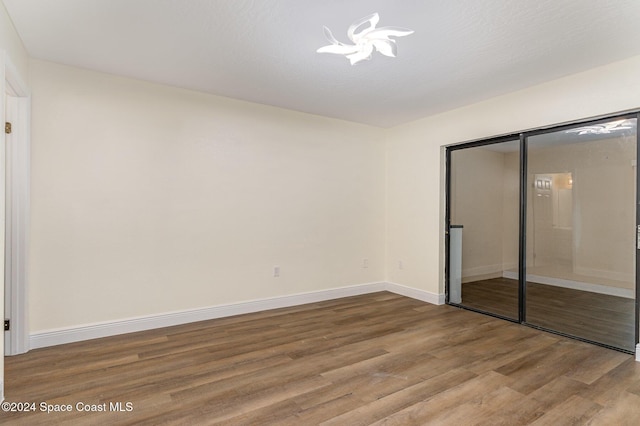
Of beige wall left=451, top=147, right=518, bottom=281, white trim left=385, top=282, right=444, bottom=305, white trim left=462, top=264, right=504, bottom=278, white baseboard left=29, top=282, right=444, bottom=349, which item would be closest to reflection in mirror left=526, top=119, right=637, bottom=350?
beige wall left=451, top=147, right=518, bottom=281

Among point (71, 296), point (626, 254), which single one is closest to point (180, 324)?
point (71, 296)

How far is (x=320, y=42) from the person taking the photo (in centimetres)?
260

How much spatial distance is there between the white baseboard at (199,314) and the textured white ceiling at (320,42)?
2491mm

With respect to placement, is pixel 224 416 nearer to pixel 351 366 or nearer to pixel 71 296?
pixel 351 366

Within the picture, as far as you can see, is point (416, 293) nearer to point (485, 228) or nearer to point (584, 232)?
point (485, 228)

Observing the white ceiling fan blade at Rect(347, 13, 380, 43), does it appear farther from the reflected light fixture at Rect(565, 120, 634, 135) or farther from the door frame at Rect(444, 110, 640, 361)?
the reflected light fixture at Rect(565, 120, 634, 135)

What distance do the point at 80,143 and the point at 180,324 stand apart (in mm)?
2089

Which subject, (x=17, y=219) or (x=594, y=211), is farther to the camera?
(x=594, y=211)

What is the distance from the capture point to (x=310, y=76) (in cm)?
322

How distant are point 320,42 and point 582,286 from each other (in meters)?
3.65

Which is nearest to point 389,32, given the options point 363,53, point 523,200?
point 363,53

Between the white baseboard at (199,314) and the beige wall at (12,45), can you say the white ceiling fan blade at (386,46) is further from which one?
the white baseboard at (199,314)

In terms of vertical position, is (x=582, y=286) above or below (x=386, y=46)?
below

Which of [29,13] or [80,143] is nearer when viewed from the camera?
[29,13]
